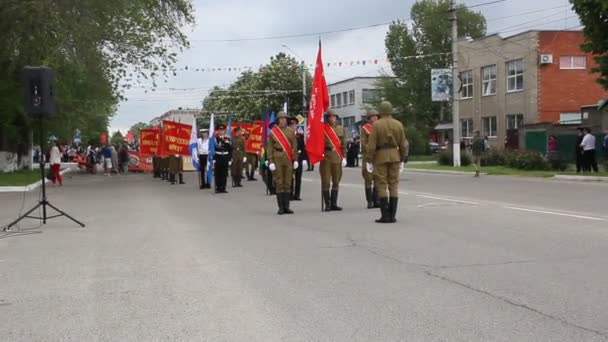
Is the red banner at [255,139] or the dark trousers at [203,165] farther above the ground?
the red banner at [255,139]

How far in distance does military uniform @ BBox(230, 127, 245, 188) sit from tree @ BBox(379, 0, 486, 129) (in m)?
46.0

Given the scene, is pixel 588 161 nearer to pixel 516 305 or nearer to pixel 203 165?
pixel 203 165

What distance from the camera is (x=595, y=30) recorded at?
25.2 meters

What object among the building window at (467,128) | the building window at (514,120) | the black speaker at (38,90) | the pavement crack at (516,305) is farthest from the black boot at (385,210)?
the building window at (467,128)

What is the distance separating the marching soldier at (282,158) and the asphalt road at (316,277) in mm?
392

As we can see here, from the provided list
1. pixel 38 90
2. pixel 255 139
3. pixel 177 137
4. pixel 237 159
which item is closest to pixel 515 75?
pixel 255 139

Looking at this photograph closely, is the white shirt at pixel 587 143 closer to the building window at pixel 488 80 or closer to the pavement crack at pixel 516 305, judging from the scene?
the pavement crack at pixel 516 305

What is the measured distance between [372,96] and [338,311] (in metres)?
75.9

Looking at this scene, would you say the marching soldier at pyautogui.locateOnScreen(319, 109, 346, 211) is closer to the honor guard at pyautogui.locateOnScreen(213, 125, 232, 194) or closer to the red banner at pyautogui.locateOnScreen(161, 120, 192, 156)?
the honor guard at pyautogui.locateOnScreen(213, 125, 232, 194)

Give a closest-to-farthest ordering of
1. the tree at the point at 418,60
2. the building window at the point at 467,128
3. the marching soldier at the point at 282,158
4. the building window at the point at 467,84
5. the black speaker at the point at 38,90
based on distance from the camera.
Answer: the black speaker at the point at 38,90
the marching soldier at the point at 282,158
the building window at the point at 467,84
the building window at the point at 467,128
the tree at the point at 418,60

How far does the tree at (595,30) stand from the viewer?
24712mm

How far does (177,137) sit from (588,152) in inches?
578

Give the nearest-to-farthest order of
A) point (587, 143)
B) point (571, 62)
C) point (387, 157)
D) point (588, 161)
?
point (387, 157), point (587, 143), point (588, 161), point (571, 62)

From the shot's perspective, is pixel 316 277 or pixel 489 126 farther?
pixel 489 126
